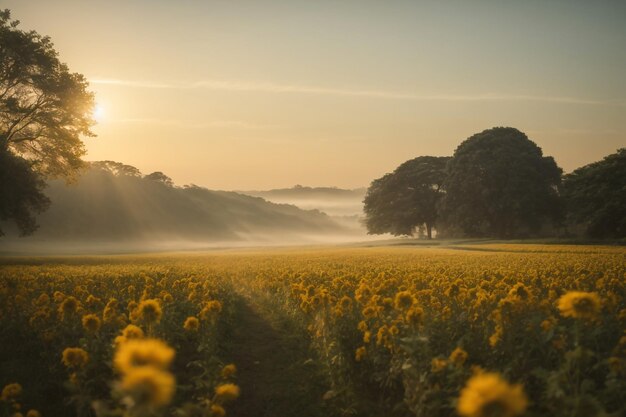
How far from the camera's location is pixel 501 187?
61781mm

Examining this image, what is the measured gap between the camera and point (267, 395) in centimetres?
837

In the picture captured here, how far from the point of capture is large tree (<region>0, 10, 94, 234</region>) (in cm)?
3209

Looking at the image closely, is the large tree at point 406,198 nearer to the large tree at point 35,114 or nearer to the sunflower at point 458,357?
the large tree at point 35,114

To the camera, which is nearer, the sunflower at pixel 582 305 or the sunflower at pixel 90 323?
the sunflower at pixel 582 305

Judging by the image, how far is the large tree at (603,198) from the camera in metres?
46.4

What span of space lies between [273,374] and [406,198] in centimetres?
7045

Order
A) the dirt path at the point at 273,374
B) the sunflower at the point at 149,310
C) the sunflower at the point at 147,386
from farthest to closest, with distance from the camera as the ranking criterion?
the dirt path at the point at 273,374 < the sunflower at the point at 149,310 < the sunflower at the point at 147,386

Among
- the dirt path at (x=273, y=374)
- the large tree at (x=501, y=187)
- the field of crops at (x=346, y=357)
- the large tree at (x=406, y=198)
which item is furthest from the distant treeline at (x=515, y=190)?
the dirt path at (x=273, y=374)

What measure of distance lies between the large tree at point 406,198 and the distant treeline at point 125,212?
83.2m

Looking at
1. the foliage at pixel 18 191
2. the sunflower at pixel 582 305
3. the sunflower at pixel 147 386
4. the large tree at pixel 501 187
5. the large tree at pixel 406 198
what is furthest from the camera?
the large tree at pixel 406 198

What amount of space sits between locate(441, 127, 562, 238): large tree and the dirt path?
53810 millimetres

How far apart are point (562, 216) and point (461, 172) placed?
14117 millimetres

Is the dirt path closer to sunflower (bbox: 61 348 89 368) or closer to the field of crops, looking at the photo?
the field of crops

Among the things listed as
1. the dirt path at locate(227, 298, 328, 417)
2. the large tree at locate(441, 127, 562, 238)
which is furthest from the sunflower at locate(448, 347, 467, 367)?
the large tree at locate(441, 127, 562, 238)
